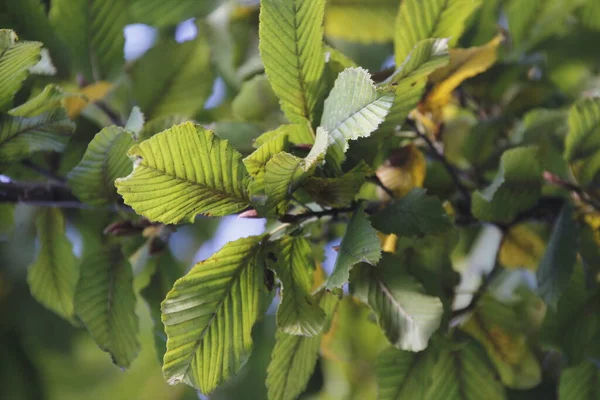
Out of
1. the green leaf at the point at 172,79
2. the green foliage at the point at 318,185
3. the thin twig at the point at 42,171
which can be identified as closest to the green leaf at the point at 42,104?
the green foliage at the point at 318,185

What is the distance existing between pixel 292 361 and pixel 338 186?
0.55ft

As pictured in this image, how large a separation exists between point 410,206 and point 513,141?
0.26m

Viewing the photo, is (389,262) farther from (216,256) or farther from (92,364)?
(92,364)

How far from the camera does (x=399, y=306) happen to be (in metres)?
0.50

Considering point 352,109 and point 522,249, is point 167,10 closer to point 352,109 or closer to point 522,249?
point 352,109

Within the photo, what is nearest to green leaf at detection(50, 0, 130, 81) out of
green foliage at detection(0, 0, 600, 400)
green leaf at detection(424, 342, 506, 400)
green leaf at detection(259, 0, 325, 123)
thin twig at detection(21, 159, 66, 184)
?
green foliage at detection(0, 0, 600, 400)

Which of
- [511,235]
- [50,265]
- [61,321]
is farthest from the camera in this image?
[61,321]

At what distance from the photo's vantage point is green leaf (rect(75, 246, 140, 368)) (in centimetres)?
56

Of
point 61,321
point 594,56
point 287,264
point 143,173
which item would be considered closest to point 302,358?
point 287,264

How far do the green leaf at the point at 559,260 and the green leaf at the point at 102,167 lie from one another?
1.32ft

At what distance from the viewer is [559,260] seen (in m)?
0.60

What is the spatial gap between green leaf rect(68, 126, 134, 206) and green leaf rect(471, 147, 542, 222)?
12.3 inches

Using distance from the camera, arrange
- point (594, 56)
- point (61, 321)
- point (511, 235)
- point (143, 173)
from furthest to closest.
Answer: point (61, 321), point (594, 56), point (511, 235), point (143, 173)

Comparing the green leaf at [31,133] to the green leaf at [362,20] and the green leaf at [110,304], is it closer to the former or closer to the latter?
the green leaf at [110,304]
